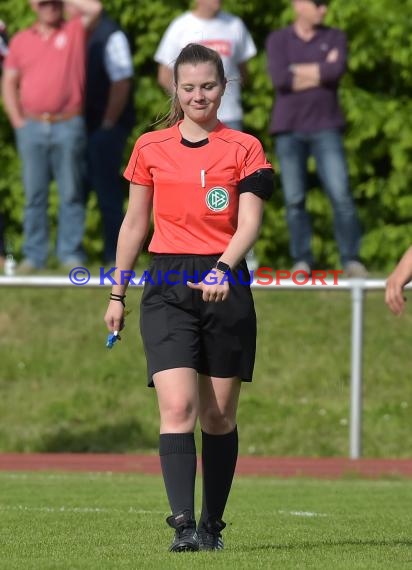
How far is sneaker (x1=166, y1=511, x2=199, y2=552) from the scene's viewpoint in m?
6.58

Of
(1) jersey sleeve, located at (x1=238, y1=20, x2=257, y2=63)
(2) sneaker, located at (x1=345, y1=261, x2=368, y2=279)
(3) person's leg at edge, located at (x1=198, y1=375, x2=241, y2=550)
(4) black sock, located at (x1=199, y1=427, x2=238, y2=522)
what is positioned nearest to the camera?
(3) person's leg at edge, located at (x1=198, y1=375, x2=241, y2=550)

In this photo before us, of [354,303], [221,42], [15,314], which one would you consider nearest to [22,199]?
[15,314]

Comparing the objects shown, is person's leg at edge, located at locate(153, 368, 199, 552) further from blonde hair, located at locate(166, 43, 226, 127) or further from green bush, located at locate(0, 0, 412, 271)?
green bush, located at locate(0, 0, 412, 271)

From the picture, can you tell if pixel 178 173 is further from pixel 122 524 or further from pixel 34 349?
pixel 34 349

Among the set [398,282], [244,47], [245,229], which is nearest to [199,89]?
[245,229]

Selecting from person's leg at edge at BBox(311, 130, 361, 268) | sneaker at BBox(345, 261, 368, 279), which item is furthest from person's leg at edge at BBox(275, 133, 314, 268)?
sneaker at BBox(345, 261, 368, 279)

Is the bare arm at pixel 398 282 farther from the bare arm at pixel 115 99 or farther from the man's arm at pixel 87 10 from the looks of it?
the man's arm at pixel 87 10

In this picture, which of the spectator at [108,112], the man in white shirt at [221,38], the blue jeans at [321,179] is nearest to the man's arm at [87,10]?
the spectator at [108,112]

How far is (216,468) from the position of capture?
23.1ft

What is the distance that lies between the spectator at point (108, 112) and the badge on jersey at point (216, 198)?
7.80m

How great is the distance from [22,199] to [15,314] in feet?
10.2

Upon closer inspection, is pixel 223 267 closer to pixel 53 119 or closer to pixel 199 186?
pixel 199 186

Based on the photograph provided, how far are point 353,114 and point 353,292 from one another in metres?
4.28

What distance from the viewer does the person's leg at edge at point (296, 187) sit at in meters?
14.0
